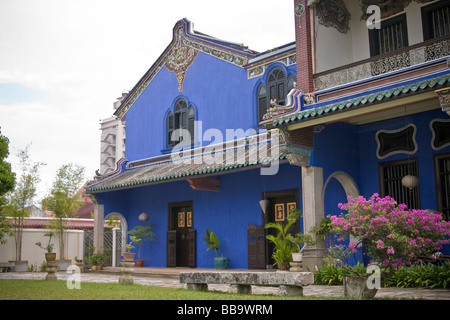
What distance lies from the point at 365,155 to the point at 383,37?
2933 millimetres

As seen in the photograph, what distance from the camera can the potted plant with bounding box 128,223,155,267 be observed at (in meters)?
17.3

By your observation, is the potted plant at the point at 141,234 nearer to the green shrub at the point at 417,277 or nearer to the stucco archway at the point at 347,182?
the stucco archway at the point at 347,182

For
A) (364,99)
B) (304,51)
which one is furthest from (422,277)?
(304,51)

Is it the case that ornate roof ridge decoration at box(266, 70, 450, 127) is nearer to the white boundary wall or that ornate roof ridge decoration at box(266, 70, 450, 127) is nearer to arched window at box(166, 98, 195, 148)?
arched window at box(166, 98, 195, 148)

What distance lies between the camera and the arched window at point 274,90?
47.4ft

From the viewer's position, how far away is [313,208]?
447 inches

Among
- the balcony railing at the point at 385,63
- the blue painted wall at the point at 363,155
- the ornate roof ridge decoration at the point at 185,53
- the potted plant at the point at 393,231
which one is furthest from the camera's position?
the ornate roof ridge decoration at the point at 185,53

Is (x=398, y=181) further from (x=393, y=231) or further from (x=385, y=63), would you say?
(x=393, y=231)

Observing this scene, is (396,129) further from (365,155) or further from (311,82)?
(311,82)

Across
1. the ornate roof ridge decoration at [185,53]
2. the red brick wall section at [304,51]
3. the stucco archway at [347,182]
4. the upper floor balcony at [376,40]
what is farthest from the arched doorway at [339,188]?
the ornate roof ridge decoration at [185,53]

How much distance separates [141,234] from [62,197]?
15.6ft

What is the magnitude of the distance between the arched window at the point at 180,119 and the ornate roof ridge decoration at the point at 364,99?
6.12m

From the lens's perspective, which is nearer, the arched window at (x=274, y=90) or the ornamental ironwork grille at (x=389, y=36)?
the ornamental ironwork grille at (x=389, y=36)
